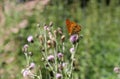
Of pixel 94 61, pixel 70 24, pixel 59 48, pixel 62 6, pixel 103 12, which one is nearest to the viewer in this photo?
pixel 70 24

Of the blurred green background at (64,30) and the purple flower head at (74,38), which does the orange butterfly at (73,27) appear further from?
the blurred green background at (64,30)

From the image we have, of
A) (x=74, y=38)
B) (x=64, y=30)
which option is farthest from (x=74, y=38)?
(x=64, y=30)

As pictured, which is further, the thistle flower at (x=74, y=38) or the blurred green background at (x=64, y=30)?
the blurred green background at (x=64, y=30)

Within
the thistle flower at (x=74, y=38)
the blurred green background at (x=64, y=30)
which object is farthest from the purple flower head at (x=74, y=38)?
the blurred green background at (x=64, y=30)

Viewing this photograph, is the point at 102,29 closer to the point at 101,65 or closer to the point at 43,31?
the point at 101,65


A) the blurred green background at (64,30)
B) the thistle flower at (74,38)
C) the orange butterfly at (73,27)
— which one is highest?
the orange butterfly at (73,27)

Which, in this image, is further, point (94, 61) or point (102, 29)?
point (102, 29)

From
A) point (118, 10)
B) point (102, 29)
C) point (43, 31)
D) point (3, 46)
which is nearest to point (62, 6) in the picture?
point (102, 29)

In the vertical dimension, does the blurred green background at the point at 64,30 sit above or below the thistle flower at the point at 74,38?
below

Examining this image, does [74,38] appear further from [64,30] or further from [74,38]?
[64,30]

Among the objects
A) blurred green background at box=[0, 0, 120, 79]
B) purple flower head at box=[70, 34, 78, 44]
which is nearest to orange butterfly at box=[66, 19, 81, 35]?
purple flower head at box=[70, 34, 78, 44]
